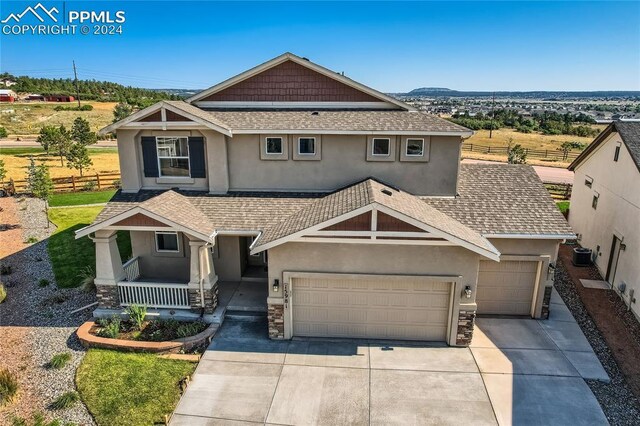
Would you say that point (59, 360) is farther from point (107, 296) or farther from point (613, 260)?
point (613, 260)

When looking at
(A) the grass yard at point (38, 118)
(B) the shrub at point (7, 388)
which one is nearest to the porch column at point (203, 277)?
(B) the shrub at point (7, 388)

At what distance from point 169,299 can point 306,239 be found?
200 inches

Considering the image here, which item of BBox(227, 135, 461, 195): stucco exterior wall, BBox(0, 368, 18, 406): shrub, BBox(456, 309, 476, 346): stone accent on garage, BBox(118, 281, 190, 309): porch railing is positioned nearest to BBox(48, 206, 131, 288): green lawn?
BBox(118, 281, 190, 309): porch railing

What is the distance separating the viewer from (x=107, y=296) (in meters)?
13.1

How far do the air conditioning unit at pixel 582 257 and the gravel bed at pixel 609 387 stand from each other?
3428 millimetres

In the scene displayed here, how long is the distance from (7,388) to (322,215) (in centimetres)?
847

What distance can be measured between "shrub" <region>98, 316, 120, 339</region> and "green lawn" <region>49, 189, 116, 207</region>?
629 inches

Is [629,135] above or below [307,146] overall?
above

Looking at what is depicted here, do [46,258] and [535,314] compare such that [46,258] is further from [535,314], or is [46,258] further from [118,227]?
[535,314]

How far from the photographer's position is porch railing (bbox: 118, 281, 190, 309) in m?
13.0

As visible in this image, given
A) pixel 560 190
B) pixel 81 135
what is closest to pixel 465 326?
pixel 560 190

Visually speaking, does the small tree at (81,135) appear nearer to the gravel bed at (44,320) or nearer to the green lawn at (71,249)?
the green lawn at (71,249)

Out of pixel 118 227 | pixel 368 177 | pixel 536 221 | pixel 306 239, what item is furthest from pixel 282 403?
pixel 536 221

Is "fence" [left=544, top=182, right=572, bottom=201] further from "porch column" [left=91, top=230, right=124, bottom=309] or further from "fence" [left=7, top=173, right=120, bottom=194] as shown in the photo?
"fence" [left=7, top=173, right=120, bottom=194]
